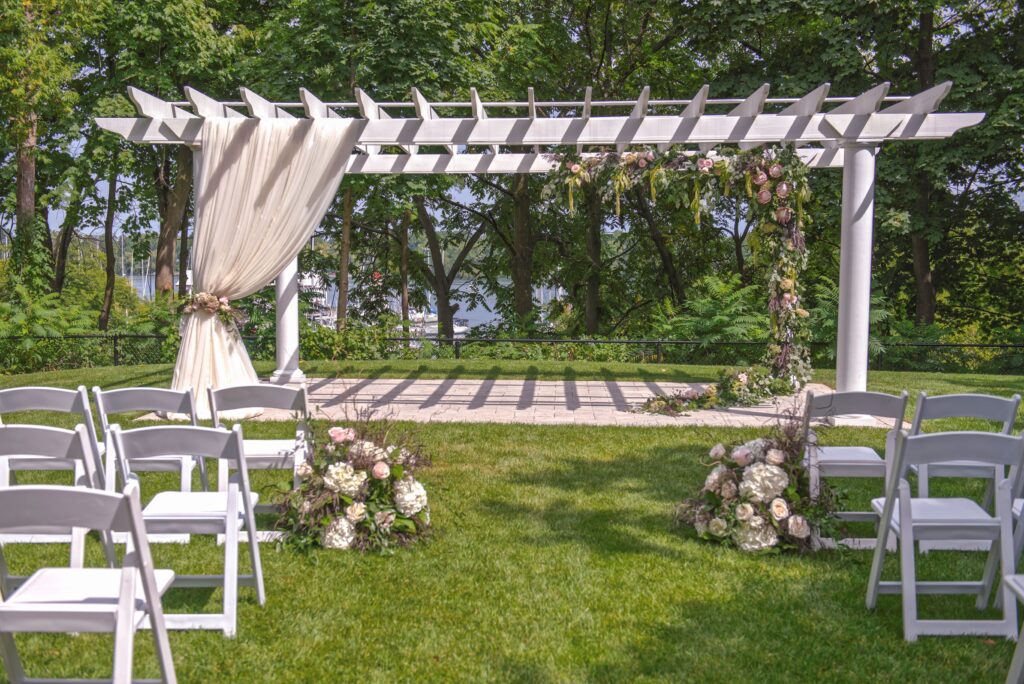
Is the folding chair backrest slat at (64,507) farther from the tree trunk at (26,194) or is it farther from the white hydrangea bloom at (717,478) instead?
the tree trunk at (26,194)

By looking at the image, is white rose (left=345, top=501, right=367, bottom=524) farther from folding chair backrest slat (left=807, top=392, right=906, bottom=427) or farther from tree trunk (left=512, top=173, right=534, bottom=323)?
tree trunk (left=512, top=173, right=534, bottom=323)

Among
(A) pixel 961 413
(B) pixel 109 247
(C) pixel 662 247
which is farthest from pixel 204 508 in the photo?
(B) pixel 109 247

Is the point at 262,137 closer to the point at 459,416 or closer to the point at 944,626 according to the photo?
the point at 459,416

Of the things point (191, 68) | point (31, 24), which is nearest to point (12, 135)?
point (31, 24)

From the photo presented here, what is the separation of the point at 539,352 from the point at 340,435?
34.6 feet

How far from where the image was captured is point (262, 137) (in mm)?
8727

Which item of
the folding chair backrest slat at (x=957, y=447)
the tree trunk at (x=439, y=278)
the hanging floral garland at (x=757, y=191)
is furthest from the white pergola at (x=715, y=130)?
the tree trunk at (x=439, y=278)

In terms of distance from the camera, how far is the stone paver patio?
29.4ft

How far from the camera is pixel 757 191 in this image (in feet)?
30.6

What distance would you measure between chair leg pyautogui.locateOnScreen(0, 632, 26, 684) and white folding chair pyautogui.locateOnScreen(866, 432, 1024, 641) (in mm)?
3323

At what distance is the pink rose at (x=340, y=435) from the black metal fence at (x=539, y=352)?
937 cm

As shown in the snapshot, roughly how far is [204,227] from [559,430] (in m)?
3.97

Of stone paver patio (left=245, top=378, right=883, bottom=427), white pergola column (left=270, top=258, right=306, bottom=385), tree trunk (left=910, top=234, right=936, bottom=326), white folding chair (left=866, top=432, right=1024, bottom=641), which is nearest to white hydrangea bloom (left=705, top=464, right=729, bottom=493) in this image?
white folding chair (left=866, top=432, right=1024, bottom=641)

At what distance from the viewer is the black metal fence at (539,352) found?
14.0 meters
